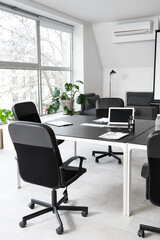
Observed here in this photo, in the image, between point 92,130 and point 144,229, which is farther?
point 92,130

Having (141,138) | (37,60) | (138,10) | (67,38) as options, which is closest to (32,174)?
(141,138)

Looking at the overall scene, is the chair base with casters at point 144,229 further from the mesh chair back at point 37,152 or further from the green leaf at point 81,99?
the green leaf at point 81,99

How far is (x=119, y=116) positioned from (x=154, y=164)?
1518mm

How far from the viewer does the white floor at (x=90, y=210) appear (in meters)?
2.17

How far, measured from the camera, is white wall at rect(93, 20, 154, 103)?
704 cm

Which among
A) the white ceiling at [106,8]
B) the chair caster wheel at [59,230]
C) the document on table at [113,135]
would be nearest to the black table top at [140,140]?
the document on table at [113,135]

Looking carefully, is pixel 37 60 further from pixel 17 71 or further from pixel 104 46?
pixel 104 46

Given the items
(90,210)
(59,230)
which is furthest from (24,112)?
(59,230)

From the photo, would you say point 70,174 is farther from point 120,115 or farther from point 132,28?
point 132,28

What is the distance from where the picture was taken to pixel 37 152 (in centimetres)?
208

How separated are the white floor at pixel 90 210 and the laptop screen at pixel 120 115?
75 cm

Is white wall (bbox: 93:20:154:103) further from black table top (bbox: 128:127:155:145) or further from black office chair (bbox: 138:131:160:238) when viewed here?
black office chair (bbox: 138:131:160:238)

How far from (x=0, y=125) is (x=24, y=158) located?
293cm

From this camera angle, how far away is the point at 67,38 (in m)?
7.01
